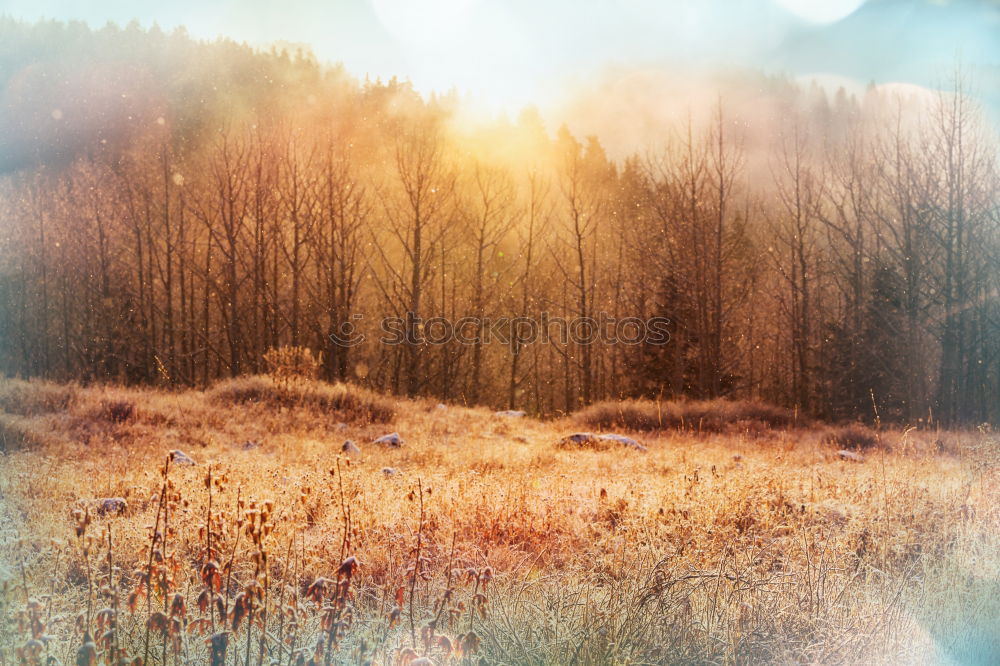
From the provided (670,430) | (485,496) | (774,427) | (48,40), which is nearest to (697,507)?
(485,496)

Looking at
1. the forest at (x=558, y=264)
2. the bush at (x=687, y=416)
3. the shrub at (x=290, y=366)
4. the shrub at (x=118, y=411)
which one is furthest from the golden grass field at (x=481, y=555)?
the forest at (x=558, y=264)

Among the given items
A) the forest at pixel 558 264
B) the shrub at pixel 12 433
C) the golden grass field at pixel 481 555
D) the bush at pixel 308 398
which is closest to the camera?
the golden grass field at pixel 481 555

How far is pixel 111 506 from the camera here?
215 inches

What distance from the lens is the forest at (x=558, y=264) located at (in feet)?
52.3

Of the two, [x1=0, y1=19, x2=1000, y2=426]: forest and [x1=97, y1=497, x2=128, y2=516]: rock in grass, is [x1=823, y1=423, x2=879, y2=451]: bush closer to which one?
[x1=0, y1=19, x2=1000, y2=426]: forest

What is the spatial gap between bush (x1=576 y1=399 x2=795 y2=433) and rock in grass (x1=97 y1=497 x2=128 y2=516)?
405 inches

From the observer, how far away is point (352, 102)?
1828 inches

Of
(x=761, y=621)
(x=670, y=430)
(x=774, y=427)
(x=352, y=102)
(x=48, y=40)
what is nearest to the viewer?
(x=761, y=621)

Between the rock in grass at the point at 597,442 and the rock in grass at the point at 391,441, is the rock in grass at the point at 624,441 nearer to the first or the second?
the rock in grass at the point at 597,442

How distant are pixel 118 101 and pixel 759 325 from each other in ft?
160

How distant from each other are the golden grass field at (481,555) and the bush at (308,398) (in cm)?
282

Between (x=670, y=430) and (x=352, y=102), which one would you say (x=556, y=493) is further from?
(x=352, y=102)

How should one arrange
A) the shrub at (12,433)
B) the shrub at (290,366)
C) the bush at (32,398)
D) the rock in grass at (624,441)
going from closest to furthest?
1. the shrub at (12,433)
2. the bush at (32,398)
3. the rock in grass at (624,441)
4. the shrub at (290,366)

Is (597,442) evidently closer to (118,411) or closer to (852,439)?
(852,439)
